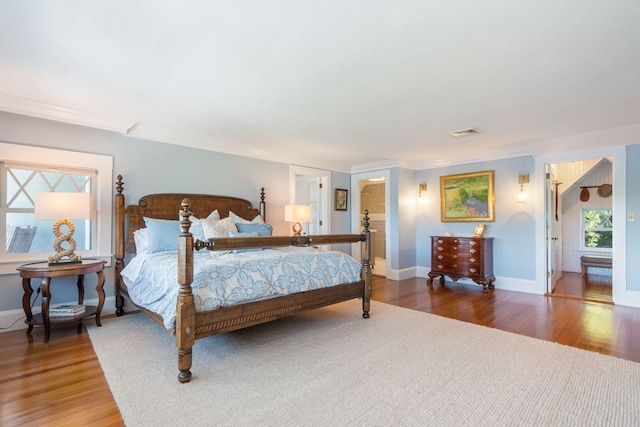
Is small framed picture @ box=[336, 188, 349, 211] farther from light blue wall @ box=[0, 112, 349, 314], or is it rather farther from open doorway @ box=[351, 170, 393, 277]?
light blue wall @ box=[0, 112, 349, 314]

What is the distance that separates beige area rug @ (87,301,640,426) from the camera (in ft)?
5.80

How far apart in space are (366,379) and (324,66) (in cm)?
226

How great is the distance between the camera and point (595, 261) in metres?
5.97

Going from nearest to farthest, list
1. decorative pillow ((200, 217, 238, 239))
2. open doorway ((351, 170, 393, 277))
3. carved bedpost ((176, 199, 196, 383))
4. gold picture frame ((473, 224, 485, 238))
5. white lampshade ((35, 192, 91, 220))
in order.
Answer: carved bedpost ((176, 199, 196, 383)), white lampshade ((35, 192, 91, 220)), decorative pillow ((200, 217, 238, 239)), gold picture frame ((473, 224, 485, 238)), open doorway ((351, 170, 393, 277))

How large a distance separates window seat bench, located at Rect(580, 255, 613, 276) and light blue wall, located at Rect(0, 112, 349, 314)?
18.8 ft

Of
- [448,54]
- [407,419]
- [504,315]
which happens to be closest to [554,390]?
[407,419]

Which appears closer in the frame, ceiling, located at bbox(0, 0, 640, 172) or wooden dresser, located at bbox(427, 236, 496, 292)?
ceiling, located at bbox(0, 0, 640, 172)

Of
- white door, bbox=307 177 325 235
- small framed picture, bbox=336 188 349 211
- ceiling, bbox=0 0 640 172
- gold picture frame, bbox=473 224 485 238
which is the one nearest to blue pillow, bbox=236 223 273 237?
ceiling, bbox=0 0 640 172

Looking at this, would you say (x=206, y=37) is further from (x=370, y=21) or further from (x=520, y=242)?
(x=520, y=242)

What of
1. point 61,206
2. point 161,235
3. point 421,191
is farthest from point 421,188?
point 61,206

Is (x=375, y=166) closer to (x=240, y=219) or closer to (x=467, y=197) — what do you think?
(x=467, y=197)

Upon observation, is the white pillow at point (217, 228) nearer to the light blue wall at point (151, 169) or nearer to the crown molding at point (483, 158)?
the light blue wall at point (151, 169)

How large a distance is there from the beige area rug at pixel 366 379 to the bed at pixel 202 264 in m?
0.27

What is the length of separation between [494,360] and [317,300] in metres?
1.55
